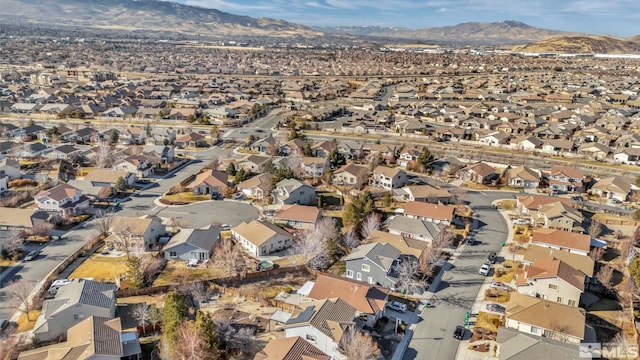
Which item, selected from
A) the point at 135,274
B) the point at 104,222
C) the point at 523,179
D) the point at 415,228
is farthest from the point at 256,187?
the point at 523,179

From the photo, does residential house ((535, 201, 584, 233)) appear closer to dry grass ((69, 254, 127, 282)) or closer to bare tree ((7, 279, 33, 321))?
dry grass ((69, 254, 127, 282))

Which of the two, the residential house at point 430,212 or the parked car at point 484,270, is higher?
the residential house at point 430,212

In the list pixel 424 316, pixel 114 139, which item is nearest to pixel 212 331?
pixel 424 316

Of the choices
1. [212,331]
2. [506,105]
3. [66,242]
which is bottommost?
[66,242]

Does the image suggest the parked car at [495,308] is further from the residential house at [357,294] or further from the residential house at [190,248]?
the residential house at [190,248]

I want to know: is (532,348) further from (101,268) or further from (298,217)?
(101,268)

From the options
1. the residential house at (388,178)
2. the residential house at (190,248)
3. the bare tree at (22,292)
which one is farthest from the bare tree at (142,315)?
the residential house at (388,178)

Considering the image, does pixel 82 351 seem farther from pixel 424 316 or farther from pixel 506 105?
pixel 506 105
